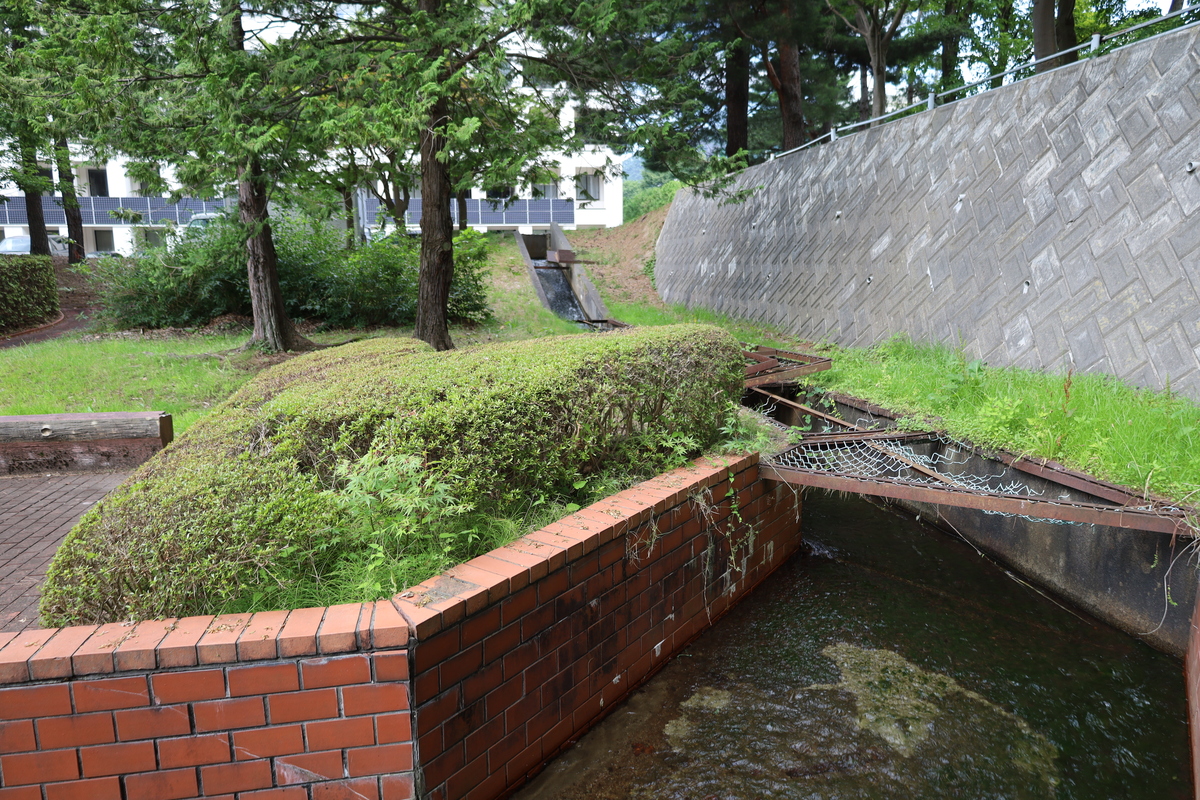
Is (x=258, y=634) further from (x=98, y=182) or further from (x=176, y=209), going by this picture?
(x=98, y=182)

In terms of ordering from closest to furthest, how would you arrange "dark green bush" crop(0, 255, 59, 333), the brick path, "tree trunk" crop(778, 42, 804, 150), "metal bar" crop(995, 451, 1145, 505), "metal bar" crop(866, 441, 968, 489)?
the brick path → "metal bar" crop(995, 451, 1145, 505) → "metal bar" crop(866, 441, 968, 489) → "dark green bush" crop(0, 255, 59, 333) → "tree trunk" crop(778, 42, 804, 150)

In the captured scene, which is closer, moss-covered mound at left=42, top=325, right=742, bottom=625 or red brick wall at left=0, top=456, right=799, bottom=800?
red brick wall at left=0, top=456, right=799, bottom=800

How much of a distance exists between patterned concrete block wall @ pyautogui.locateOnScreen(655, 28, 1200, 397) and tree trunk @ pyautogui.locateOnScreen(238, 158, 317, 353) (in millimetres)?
7602

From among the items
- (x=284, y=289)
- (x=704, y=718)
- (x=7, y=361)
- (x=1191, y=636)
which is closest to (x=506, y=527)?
(x=704, y=718)

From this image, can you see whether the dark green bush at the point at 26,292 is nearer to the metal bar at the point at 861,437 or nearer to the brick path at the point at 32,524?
the brick path at the point at 32,524

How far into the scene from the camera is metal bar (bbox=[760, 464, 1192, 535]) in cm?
353

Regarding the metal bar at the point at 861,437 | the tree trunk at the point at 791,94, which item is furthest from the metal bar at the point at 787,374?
the tree trunk at the point at 791,94

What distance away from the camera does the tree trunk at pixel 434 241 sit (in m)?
8.47

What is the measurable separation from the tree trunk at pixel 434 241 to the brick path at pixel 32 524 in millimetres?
3956

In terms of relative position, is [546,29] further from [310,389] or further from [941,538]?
[941,538]

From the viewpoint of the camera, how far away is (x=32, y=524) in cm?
451

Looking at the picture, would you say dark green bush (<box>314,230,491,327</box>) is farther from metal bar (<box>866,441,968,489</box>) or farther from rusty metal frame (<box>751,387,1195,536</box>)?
metal bar (<box>866,441,968,489</box>)

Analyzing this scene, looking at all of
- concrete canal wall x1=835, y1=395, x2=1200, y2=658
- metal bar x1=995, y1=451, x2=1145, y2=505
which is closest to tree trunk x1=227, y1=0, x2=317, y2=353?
concrete canal wall x1=835, y1=395, x2=1200, y2=658

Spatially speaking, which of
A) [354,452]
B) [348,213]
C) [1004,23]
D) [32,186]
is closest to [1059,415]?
[354,452]
